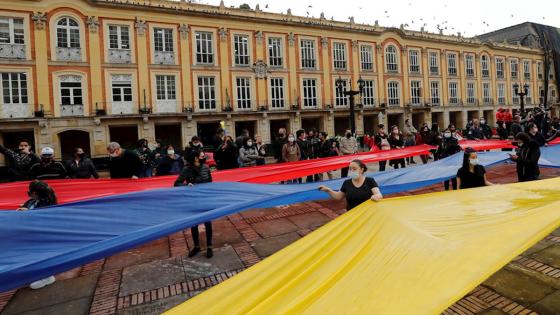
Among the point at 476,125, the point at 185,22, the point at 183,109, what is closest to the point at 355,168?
the point at 476,125

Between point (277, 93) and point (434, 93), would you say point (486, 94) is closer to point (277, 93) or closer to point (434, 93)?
point (434, 93)

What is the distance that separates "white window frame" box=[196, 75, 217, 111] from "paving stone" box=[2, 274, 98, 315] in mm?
21767

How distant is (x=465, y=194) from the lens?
408cm

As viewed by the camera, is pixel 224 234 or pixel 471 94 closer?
pixel 224 234

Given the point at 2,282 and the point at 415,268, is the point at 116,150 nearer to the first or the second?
the point at 2,282

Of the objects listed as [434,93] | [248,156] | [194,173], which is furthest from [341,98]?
[194,173]

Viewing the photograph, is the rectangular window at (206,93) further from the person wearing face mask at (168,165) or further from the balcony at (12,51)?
the person wearing face mask at (168,165)

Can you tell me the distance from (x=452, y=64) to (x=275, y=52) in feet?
70.0

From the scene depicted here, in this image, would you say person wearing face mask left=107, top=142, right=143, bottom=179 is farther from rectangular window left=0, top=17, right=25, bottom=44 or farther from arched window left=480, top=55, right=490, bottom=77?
arched window left=480, top=55, right=490, bottom=77

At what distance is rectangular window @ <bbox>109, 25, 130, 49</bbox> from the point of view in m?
22.8

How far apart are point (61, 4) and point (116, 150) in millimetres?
20837

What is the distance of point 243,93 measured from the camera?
26797 mm

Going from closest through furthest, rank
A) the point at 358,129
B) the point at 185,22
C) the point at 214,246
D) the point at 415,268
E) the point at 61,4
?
1. the point at 415,268
2. the point at 214,246
3. the point at 61,4
4. the point at 185,22
5. the point at 358,129

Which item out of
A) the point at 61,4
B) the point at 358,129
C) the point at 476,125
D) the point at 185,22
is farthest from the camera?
the point at 358,129
